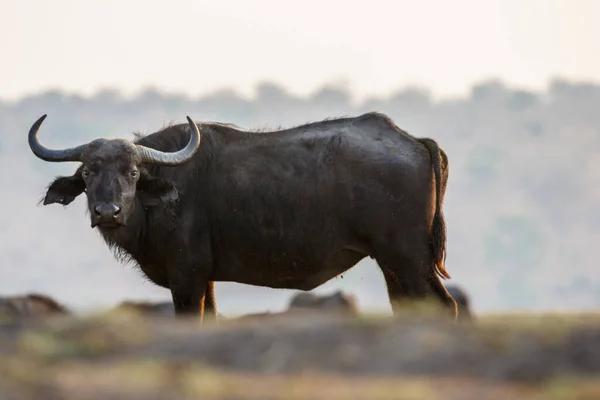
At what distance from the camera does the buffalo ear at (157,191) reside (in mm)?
13531

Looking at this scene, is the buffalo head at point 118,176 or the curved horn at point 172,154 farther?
the curved horn at point 172,154

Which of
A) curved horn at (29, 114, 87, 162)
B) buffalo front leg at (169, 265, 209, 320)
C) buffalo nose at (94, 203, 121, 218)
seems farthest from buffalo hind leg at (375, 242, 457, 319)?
curved horn at (29, 114, 87, 162)

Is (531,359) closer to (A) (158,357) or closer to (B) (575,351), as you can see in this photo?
(B) (575,351)

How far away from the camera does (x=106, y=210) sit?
12.8 meters

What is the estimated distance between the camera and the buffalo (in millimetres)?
15352

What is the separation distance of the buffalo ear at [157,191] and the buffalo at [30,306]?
2234 millimetres

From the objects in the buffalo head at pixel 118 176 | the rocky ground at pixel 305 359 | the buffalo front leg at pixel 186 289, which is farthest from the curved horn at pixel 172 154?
the rocky ground at pixel 305 359

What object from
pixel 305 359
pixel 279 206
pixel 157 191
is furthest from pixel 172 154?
pixel 305 359

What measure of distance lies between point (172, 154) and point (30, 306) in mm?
4154

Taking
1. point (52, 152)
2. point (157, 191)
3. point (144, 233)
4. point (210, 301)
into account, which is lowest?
point (210, 301)

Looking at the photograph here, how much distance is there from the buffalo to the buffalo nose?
2.48m

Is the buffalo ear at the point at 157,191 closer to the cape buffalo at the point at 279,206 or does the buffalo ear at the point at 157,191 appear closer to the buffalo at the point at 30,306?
the cape buffalo at the point at 279,206

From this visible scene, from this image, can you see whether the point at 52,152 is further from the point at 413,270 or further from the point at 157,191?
the point at 413,270

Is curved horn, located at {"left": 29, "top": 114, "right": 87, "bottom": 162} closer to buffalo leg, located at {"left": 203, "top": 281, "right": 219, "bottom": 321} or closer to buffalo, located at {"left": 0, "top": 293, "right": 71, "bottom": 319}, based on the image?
buffalo, located at {"left": 0, "top": 293, "right": 71, "bottom": 319}
